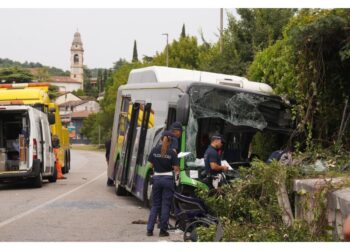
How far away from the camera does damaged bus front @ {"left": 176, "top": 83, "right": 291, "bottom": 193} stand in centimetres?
1153

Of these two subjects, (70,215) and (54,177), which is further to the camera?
(54,177)

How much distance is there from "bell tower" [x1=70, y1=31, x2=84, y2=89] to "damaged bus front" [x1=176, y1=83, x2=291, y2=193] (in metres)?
158

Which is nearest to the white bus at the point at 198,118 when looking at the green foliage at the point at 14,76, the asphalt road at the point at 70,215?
the asphalt road at the point at 70,215

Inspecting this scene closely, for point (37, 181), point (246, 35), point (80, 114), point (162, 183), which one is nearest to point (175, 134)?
point (162, 183)

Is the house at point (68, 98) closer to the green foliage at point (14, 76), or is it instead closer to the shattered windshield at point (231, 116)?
the green foliage at point (14, 76)

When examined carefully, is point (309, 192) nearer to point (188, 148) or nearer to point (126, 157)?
point (188, 148)

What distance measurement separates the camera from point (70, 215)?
12.8 metres

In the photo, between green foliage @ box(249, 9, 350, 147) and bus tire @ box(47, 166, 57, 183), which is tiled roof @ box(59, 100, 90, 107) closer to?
bus tire @ box(47, 166, 57, 183)

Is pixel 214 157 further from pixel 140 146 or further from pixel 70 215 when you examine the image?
pixel 140 146

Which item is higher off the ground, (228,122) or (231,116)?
(231,116)

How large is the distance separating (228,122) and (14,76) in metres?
91.0

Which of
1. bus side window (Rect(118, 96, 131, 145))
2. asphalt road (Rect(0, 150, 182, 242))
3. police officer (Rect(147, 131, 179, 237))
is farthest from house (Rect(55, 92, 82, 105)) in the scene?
police officer (Rect(147, 131, 179, 237))

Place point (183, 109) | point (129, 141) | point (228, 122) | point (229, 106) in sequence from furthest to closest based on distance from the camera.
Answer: point (129, 141) < point (228, 122) < point (229, 106) < point (183, 109)

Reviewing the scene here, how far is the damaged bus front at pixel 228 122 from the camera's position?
11531 mm
